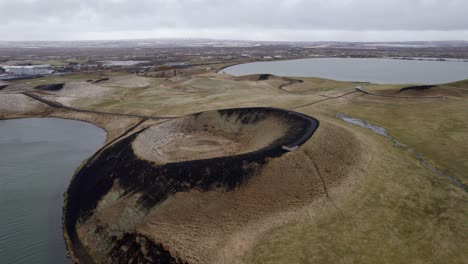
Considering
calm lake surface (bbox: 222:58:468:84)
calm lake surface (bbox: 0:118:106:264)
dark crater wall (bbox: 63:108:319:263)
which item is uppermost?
calm lake surface (bbox: 222:58:468:84)

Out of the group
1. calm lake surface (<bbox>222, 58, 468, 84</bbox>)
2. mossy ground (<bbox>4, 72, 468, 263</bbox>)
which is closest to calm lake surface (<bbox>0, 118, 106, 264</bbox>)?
mossy ground (<bbox>4, 72, 468, 263</bbox>)

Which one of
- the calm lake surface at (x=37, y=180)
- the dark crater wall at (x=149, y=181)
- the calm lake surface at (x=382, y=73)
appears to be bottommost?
the calm lake surface at (x=37, y=180)

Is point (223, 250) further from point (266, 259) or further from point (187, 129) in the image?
point (187, 129)

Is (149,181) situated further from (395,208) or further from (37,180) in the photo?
(395,208)

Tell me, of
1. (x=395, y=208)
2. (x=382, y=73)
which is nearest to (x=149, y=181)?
(x=395, y=208)

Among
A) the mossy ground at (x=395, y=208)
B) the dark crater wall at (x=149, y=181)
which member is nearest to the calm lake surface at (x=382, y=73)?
the mossy ground at (x=395, y=208)

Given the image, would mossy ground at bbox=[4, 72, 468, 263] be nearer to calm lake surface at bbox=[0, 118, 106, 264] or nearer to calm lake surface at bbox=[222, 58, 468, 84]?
calm lake surface at bbox=[0, 118, 106, 264]

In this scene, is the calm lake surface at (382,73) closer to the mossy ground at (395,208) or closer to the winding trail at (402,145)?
the mossy ground at (395,208)
